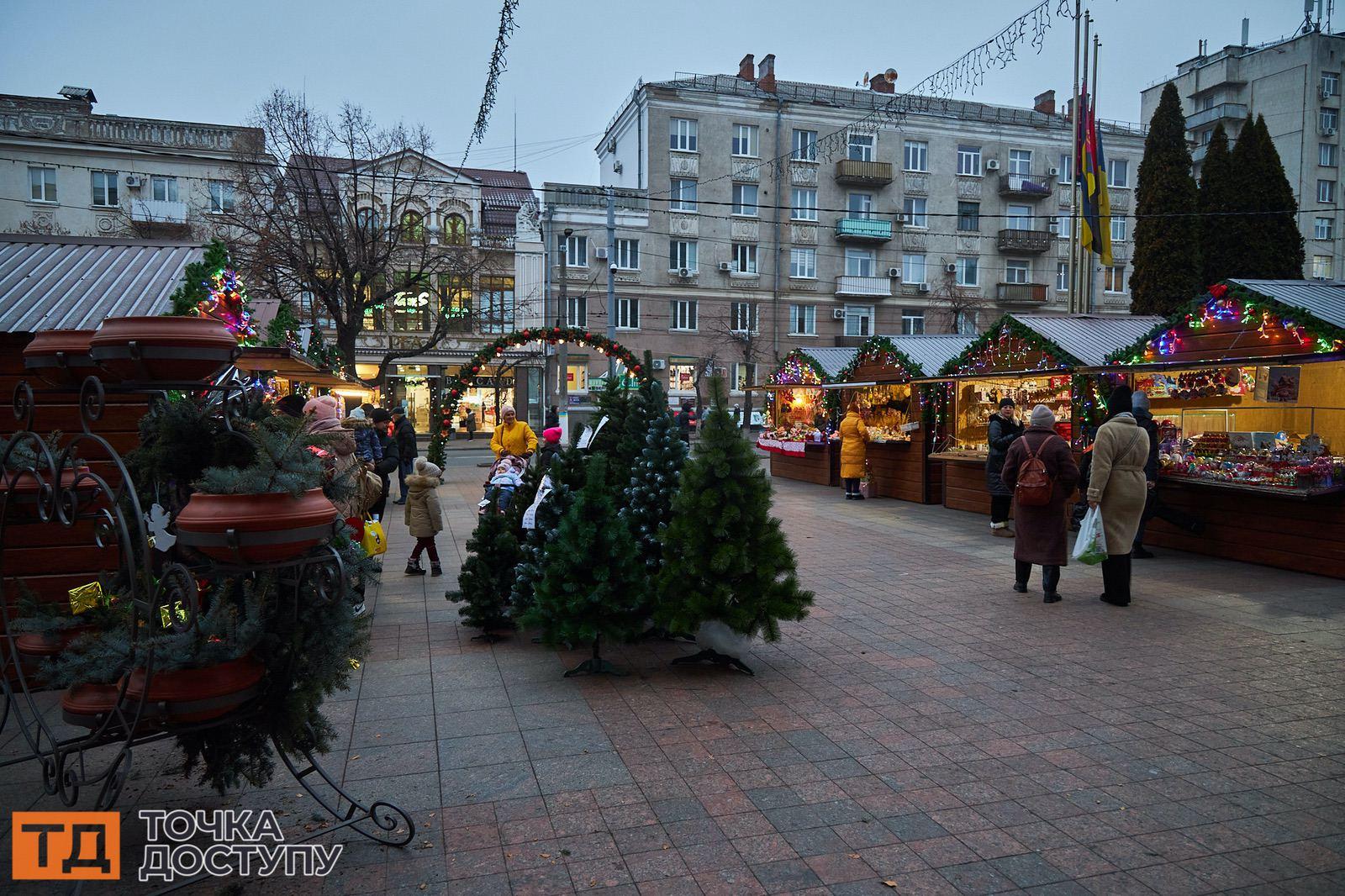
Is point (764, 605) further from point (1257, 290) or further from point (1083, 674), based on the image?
point (1257, 290)

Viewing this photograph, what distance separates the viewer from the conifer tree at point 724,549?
5.79 m

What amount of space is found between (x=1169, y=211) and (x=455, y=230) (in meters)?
24.7

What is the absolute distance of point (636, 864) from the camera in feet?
11.4

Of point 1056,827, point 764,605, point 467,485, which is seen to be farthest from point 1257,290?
point 467,485

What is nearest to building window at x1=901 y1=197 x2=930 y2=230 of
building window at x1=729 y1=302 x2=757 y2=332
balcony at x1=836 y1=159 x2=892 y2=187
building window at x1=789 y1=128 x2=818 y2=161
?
balcony at x1=836 y1=159 x2=892 y2=187

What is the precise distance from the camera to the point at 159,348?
3.39 metres

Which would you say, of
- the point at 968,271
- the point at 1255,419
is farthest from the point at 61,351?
the point at 968,271

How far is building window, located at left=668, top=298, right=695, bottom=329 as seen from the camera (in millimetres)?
40188

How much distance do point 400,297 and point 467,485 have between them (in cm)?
1898

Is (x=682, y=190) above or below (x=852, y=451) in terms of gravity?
above

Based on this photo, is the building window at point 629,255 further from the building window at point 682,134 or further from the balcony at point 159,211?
the balcony at point 159,211

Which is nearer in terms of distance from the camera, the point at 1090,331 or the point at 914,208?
the point at 1090,331

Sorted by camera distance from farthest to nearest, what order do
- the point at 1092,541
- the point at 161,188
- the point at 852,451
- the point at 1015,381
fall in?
1. the point at 161,188
2. the point at 852,451
3. the point at 1015,381
4. the point at 1092,541

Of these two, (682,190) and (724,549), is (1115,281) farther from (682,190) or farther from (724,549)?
(724,549)
